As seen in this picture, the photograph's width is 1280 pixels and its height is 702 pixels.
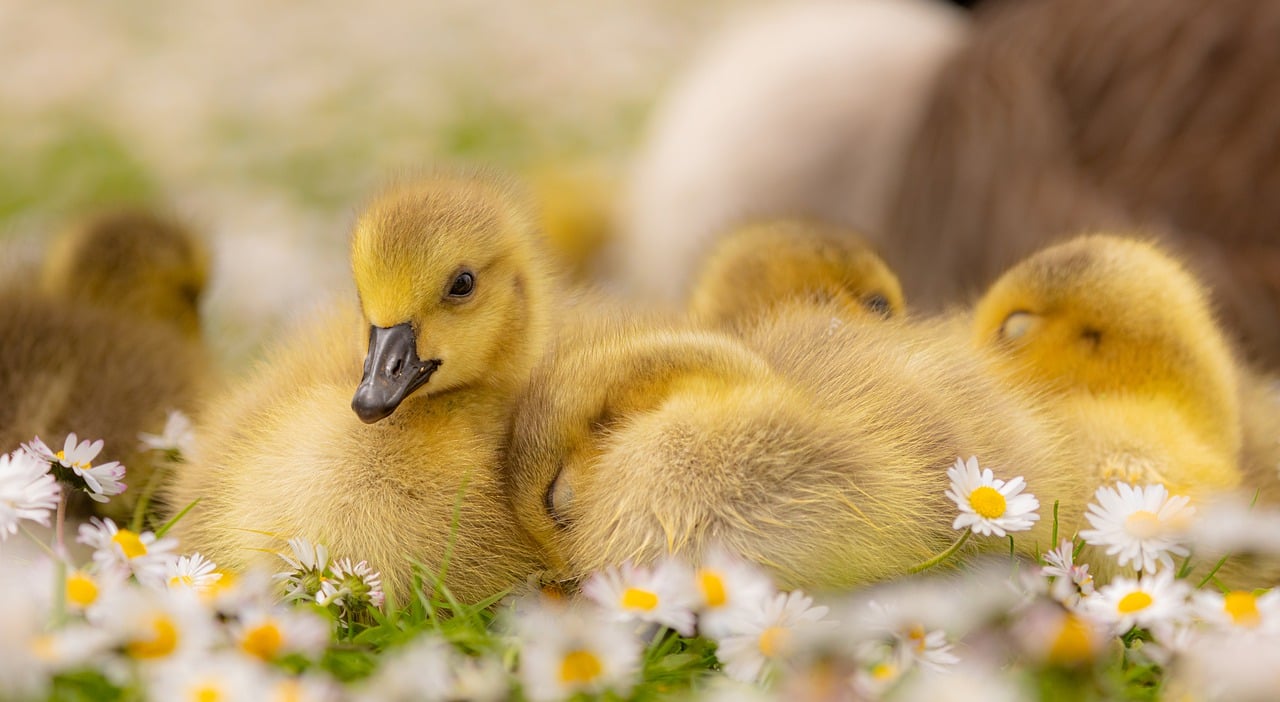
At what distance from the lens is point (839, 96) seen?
267 cm

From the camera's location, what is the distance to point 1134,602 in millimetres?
920

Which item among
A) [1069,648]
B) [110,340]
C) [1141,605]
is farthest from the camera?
[110,340]

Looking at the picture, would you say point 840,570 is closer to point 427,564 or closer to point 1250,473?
point 427,564

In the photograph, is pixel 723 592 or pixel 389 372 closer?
pixel 723 592

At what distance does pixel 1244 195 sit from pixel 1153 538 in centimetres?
93

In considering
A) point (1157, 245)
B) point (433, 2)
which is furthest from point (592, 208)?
point (433, 2)

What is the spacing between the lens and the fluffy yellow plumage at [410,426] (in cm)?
100

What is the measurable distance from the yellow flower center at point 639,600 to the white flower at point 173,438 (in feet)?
1.70

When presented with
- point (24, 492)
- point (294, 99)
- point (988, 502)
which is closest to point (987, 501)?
point (988, 502)

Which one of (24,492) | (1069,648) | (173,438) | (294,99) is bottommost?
(294,99)

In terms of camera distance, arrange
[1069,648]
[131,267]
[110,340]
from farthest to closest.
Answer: [131,267]
[110,340]
[1069,648]

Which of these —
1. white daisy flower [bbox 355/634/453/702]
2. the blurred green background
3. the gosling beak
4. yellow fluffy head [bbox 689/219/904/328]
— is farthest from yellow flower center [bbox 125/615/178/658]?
the blurred green background

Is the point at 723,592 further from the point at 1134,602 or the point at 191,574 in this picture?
the point at 191,574

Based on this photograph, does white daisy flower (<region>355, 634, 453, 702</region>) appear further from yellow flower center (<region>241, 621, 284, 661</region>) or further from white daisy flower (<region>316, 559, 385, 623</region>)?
white daisy flower (<region>316, 559, 385, 623</region>)
